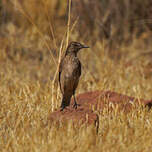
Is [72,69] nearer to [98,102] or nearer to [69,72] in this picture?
[69,72]

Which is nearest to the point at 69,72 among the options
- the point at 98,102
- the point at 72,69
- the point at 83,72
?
the point at 72,69

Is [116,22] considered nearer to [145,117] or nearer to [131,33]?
[131,33]

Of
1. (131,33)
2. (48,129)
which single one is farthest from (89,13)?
(48,129)

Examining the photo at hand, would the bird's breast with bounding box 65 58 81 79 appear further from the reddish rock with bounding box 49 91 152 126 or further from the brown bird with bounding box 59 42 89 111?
the reddish rock with bounding box 49 91 152 126

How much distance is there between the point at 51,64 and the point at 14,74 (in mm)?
1130

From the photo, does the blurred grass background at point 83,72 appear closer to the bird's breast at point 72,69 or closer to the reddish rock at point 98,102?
the reddish rock at point 98,102

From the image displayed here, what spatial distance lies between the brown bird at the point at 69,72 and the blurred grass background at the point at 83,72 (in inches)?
9.2

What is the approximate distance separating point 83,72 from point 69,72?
6.95 feet

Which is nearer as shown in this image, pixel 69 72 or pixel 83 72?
pixel 69 72

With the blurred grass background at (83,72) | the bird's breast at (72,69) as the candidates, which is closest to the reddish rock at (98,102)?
the blurred grass background at (83,72)

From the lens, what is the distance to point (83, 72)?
22.9 feet

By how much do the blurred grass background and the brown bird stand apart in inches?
9.2

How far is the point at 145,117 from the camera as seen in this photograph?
480 cm

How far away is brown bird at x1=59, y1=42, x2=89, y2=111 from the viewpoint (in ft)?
15.9
